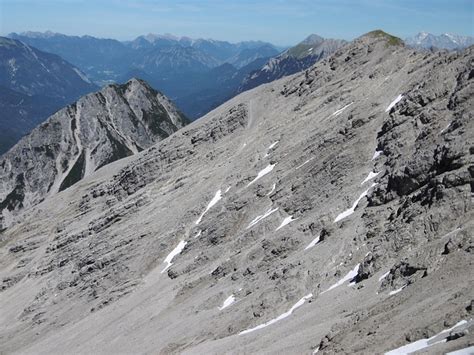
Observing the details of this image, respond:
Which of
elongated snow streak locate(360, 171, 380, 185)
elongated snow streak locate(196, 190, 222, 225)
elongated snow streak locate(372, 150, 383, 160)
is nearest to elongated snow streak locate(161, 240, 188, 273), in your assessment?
elongated snow streak locate(196, 190, 222, 225)

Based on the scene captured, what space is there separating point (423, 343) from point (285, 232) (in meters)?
34.3

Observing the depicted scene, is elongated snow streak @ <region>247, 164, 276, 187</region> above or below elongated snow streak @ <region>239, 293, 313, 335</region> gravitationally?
above

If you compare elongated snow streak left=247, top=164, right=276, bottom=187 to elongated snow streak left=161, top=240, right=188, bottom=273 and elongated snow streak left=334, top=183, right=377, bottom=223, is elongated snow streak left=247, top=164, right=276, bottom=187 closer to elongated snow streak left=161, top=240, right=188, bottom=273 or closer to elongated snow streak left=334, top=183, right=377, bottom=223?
elongated snow streak left=161, top=240, right=188, bottom=273

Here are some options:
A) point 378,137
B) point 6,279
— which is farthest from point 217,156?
point 6,279

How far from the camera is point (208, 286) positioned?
64.1 m

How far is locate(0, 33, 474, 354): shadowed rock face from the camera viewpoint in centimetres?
4012

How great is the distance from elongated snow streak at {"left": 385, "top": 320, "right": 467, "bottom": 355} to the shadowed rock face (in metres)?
0.58

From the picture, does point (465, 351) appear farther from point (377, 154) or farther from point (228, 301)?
point (377, 154)

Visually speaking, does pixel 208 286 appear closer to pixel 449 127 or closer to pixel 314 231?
pixel 314 231

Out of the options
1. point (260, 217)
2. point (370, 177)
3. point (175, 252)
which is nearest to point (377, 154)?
point (370, 177)

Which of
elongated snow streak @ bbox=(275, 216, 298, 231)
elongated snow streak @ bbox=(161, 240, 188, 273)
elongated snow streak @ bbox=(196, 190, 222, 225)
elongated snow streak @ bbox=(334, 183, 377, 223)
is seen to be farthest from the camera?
elongated snow streak @ bbox=(196, 190, 222, 225)

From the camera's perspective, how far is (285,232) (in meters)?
61.6

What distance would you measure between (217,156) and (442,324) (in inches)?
2781

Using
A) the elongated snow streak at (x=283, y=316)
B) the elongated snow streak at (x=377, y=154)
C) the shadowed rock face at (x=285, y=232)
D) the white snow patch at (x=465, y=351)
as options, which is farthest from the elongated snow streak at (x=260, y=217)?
the white snow patch at (x=465, y=351)
